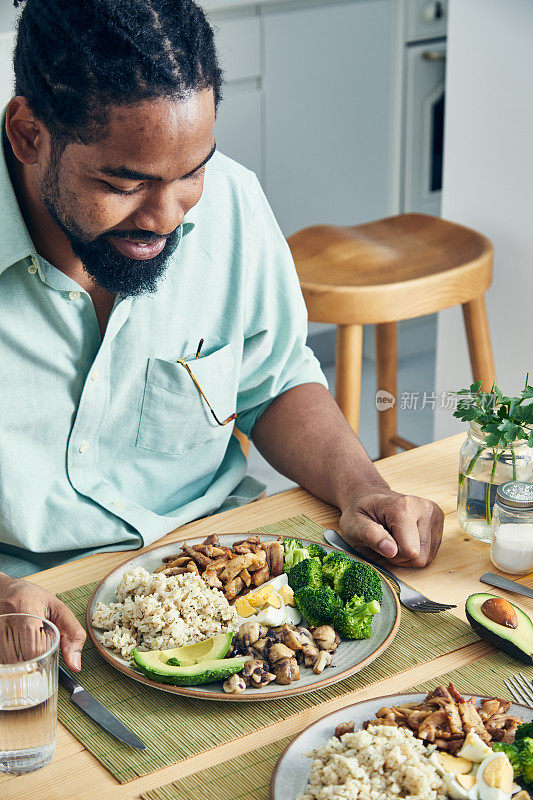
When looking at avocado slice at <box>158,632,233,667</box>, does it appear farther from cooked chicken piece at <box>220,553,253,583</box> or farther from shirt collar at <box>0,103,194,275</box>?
shirt collar at <box>0,103,194,275</box>

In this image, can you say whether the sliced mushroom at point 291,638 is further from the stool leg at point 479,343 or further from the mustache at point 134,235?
the stool leg at point 479,343

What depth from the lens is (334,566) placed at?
104cm

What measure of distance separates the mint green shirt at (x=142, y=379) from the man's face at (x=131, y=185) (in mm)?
89

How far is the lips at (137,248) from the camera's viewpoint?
112 cm

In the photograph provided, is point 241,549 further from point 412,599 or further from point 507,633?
point 507,633

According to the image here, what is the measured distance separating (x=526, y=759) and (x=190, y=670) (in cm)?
31

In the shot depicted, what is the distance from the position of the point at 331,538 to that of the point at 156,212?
44cm

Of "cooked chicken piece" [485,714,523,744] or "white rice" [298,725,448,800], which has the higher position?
"white rice" [298,725,448,800]

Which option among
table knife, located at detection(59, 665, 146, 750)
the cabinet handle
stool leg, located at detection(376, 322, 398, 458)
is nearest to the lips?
table knife, located at detection(59, 665, 146, 750)

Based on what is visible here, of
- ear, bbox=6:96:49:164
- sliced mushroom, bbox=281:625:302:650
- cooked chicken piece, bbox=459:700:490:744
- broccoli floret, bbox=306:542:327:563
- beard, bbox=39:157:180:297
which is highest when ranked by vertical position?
ear, bbox=6:96:49:164

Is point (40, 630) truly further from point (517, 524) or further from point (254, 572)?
point (517, 524)

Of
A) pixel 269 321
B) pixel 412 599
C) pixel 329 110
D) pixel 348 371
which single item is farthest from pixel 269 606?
pixel 329 110

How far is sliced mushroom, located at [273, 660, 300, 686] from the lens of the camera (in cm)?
90

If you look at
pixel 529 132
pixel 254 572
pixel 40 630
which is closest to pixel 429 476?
pixel 254 572
